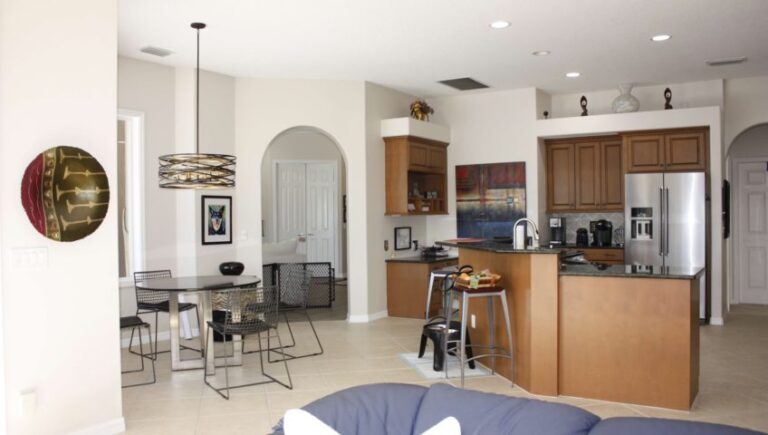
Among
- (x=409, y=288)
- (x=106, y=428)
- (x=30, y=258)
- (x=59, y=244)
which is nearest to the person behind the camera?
(x=30, y=258)

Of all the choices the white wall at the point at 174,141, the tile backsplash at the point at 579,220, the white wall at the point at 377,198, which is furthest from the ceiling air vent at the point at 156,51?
the tile backsplash at the point at 579,220

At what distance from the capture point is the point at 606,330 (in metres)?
4.37

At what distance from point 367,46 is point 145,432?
384 cm

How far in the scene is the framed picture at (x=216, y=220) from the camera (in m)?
6.84

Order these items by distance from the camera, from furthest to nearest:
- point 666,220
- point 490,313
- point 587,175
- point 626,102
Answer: point 587,175 < point 626,102 < point 666,220 < point 490,313

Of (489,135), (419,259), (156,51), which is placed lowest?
(419,259)

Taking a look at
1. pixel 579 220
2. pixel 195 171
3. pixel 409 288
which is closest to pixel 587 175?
pixel 579 220

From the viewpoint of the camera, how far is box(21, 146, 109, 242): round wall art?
3461 millimetres

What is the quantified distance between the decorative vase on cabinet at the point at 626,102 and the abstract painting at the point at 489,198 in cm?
132

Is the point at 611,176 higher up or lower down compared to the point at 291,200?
higher up

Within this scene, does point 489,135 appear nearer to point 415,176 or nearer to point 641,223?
point 415,176

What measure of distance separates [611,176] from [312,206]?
18.2 ft

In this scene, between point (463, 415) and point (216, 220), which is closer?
point (463, 415)

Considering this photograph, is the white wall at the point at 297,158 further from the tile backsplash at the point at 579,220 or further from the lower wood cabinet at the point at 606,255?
the lower wood cabinet at the point at 606,255
